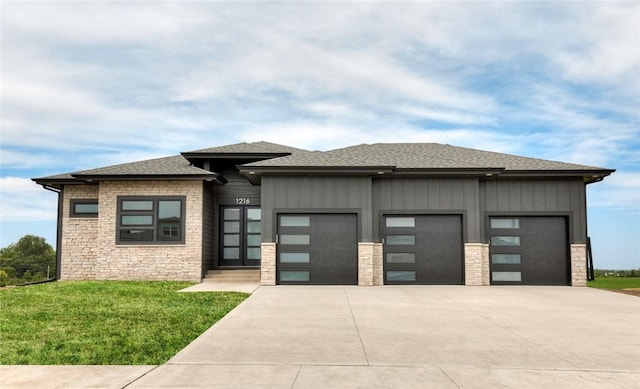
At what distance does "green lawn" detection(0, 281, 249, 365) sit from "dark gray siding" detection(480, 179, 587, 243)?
8.75 m

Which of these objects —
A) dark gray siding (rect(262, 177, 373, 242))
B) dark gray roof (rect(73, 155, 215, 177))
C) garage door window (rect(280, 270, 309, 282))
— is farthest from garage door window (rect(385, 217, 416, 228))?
dark gray roof (rect(73, 155, 215, 177))

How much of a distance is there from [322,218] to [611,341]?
9.70 metres

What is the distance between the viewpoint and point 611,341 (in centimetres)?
758

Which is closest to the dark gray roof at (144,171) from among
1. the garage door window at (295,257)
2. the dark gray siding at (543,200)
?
the garage door window at (295,257)

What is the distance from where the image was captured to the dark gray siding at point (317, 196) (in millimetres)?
16109

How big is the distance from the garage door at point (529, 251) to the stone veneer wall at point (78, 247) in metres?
13.9

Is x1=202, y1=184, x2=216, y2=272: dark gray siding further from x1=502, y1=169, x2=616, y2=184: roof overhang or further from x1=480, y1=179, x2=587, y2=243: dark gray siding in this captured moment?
x1=502, y1=169, x2=616, y2=184: roof overhang

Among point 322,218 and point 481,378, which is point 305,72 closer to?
point 322,218

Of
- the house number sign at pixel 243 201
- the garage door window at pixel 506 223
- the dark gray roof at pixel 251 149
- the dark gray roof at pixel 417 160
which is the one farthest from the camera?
the house number sign at pixel 243 201

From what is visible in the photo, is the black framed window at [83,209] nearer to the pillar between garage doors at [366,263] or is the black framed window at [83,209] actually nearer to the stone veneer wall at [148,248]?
the stone veneer wall at [148,248]

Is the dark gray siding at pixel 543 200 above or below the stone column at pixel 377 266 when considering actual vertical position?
above

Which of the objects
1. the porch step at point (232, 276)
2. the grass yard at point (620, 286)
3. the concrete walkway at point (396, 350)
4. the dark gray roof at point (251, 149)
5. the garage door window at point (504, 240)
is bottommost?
the grass yard at point (620, 286)

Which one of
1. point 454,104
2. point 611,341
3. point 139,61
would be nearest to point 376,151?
point 454,104

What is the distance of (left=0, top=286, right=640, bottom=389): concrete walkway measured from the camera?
17.5ft
